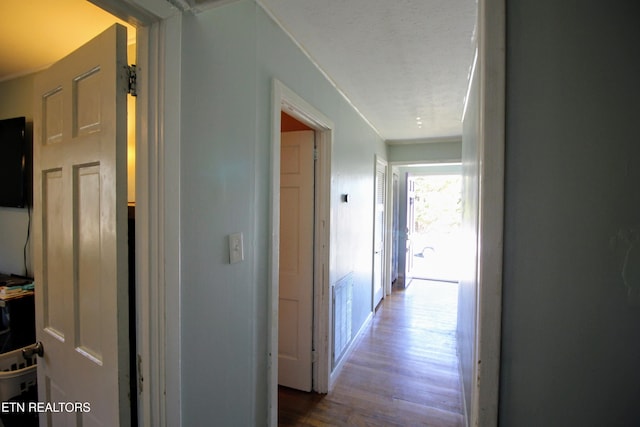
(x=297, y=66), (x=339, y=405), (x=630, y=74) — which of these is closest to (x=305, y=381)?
(x=339, y=405)

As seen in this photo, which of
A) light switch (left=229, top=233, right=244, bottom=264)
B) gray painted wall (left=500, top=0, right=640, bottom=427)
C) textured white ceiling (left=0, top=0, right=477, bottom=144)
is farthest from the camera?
textured white ceiling (left=0, top=0, right=477, bottom=144)

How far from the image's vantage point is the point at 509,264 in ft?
2.30

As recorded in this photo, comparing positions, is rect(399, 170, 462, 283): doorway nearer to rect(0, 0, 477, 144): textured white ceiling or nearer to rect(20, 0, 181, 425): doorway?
rect(0, 0, 477, 144): textured white ceiling

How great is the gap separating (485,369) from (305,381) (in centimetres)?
202

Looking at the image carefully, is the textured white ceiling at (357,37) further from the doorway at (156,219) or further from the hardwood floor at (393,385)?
the hardwood floor at (393,385)

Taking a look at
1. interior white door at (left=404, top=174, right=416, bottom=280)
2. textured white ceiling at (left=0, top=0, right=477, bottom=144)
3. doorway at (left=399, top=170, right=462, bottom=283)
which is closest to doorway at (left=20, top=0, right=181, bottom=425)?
textured white ceiling at (left=0, top=0, right=477, bottom=144)

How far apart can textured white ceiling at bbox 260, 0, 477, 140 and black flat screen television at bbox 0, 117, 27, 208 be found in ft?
6.94

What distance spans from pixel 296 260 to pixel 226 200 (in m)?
1.27

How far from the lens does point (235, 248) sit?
4.12ft

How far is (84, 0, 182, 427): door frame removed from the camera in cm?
91

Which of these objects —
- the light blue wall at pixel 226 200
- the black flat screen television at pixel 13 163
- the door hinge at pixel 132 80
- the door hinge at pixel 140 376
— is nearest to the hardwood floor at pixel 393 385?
the light blue wall at pixel 226 200

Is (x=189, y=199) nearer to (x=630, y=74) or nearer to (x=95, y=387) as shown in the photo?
(x=95, y=387)

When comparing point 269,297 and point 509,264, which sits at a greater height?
point 509,264

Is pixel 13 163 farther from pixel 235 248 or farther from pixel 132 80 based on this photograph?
pixel 235 248
